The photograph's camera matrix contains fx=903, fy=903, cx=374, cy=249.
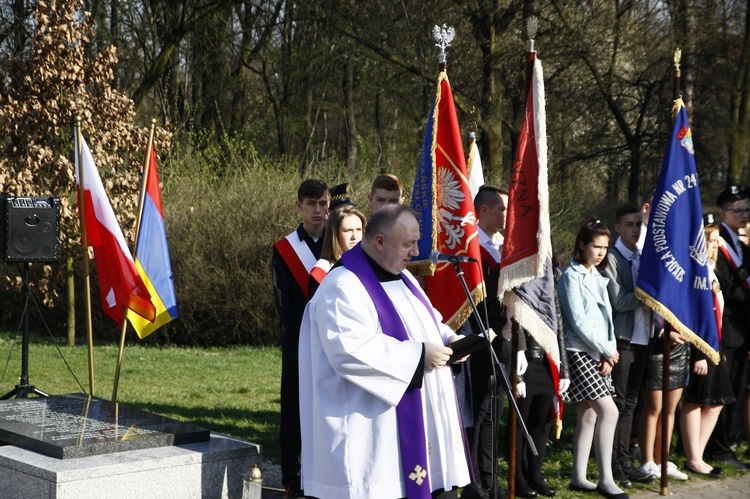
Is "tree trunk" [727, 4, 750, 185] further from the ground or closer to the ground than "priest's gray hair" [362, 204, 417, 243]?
further from the ground

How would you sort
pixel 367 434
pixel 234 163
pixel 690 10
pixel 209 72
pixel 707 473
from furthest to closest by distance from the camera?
pixel 209 72 < pixel 234 163 < pixel 690 10 < pixel 707 473 < pixel 367 434

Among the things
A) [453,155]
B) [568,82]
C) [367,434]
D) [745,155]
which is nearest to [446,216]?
[453,155]

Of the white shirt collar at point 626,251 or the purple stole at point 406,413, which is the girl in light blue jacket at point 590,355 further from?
the purple stole at point 406,413

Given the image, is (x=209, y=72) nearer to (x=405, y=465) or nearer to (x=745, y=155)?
(x=745, y=155)

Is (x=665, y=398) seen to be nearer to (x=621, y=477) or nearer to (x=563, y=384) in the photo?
(x=621, y=477)

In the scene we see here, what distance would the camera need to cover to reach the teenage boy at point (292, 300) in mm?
5969

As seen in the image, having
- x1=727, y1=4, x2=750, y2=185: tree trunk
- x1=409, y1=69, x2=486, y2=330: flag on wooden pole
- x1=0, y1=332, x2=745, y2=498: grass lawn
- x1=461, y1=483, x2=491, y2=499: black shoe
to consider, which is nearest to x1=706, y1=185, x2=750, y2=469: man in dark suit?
x1=0, y1=332, x2=745, y2=498: grass lawn

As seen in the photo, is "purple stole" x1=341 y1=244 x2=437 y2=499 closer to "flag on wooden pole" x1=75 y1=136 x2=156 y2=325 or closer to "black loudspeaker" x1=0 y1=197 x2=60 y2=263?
"flag on wooden pole" x1=75 y1=136 x2=156 y2=325

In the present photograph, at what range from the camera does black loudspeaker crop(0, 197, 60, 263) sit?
26.2ft

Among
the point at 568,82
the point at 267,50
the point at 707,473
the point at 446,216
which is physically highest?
the point at 267,50

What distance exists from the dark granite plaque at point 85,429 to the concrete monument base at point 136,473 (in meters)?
0.05

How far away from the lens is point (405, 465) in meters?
4.25

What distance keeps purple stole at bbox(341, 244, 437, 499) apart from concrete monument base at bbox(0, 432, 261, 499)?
59.1 inches

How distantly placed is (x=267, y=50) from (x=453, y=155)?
17558 mm
